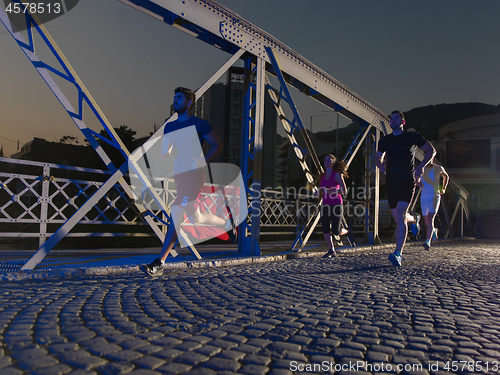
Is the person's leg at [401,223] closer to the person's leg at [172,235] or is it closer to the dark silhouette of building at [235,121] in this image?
the person's leg at [172,235]

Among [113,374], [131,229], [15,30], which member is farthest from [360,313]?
[131,229]

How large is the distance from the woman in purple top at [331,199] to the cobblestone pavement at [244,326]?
3.09m

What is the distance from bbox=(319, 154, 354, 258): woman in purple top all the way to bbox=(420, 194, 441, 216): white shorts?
107 inches

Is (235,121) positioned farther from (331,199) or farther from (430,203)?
(331,199)

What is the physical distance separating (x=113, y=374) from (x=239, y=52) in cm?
587

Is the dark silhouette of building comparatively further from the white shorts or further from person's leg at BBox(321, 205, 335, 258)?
person's leg at BBox(321, 205, 335, 258)

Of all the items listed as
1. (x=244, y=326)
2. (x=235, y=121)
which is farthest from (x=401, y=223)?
(x=235, y=121)

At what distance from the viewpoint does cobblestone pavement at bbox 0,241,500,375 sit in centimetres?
181

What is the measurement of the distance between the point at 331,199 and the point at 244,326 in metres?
5.23

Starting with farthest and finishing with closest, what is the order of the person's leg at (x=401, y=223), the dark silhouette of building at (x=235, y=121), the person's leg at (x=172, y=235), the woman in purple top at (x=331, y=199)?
the dark silhouette of building at (x=235, y=121), the woman in purple top at (x=331, y=199), the person's leg at (x=401, y=223), the person's leg at (x=172, y=235)

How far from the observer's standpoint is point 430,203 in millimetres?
8859

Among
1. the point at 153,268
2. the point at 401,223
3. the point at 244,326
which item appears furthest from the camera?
the point at 401,223

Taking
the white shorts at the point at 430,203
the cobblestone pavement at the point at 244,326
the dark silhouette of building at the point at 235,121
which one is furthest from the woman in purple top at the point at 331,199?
the dark silhouette of building at the point at 235,121

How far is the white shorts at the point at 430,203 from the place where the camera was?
344 inches
